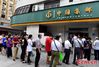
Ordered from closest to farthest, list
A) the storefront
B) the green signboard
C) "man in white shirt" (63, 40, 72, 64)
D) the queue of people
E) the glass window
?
the queue of people, "man in white shirt" (63, 40, 72, 64), the green signboard, the storefront, the glass window

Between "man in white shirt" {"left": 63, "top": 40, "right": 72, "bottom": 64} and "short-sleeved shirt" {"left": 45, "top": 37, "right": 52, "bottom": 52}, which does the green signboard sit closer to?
"man in white shirt" {"left": 63, "top": 40, "right": 72, "bottom": 64}

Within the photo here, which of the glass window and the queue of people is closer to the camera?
the queue of people

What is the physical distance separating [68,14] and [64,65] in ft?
28.5

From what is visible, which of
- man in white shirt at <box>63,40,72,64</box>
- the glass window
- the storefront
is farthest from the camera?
the glass window

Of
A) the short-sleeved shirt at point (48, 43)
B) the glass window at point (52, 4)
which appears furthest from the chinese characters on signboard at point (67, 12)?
the short-sleeved shirt at point (48, 43)

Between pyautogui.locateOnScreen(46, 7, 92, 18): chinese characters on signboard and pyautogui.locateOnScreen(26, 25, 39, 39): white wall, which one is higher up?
pyautogui.locateOnScreen(46, 7, 92, 18): chinese characters on signboard

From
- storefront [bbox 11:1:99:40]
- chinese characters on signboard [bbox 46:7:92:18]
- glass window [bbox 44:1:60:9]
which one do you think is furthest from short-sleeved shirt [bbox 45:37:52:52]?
glass window [bbox 44:1:60:9]

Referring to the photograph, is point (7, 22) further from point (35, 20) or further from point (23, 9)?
point (35, 20)

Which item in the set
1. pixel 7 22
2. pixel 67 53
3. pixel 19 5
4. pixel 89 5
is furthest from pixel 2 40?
pixel 7 22

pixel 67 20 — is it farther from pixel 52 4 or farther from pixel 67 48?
pixel 67 48

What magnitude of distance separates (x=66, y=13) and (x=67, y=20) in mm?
710

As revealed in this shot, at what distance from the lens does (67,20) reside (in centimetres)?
2173

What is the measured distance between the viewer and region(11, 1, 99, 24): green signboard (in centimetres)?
1952

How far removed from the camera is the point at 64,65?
45.3 feet
